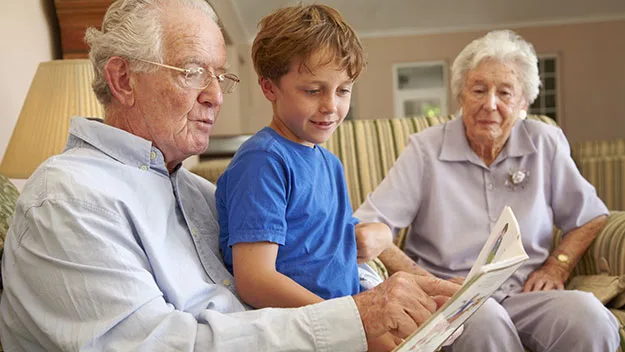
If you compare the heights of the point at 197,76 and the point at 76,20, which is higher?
the point at 76,20

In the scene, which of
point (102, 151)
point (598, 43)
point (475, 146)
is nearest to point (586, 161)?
point (475, 146)

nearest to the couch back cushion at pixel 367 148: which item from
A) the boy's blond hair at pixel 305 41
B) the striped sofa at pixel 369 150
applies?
the striped sofa at pixel 369 150

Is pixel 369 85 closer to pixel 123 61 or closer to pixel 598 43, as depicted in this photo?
pixel 598 43

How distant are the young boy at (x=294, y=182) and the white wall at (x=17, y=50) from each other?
38.9 inches

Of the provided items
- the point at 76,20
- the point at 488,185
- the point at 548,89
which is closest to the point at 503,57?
the point at 488,185

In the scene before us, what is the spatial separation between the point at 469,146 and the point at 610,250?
1.77ft

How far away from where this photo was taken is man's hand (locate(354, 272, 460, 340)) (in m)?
0.95

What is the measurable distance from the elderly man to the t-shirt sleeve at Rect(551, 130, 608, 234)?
110cm

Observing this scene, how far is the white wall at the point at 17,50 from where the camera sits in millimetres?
1882

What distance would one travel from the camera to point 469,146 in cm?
208

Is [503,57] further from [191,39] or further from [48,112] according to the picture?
[48,112]

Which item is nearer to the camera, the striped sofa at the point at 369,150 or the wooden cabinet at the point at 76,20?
the wooden cabinet at the point at 76,20

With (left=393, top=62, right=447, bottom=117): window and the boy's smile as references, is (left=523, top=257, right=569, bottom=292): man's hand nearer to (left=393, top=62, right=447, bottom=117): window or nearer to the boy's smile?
the boy's smile

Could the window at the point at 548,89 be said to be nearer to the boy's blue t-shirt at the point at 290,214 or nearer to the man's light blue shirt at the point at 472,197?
the man's light blue shirt at the point at 472,197
